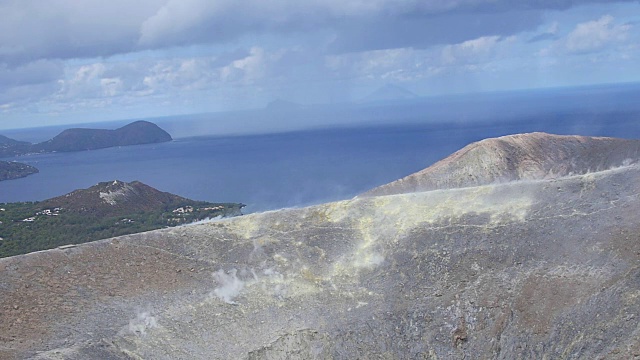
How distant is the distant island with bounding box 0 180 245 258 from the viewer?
88.6 meters

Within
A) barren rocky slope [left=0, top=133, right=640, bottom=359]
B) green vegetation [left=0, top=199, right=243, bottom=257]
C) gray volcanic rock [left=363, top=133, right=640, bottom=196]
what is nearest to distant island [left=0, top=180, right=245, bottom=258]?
green vegetation [left=0, top=199, right=243, bottom=257]

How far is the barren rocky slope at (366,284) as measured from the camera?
39.0 metres

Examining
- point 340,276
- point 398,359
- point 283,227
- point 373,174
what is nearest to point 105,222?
point 283,227

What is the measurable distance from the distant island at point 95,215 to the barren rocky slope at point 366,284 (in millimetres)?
38427

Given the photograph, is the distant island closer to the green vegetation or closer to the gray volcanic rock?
the green vegetation

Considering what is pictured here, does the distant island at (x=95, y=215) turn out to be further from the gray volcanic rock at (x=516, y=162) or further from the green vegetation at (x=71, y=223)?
the gray volcanic rock at (x=516, y=162)

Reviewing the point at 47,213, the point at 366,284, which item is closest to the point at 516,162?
the point at 366,284

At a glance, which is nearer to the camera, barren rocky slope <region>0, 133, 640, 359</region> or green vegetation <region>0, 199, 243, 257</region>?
barren rocky slope <region>0, 133, 640, 359</region>

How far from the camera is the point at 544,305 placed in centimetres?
4009

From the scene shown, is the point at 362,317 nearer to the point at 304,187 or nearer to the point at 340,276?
the point at 340,276

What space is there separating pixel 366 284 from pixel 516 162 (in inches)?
1539

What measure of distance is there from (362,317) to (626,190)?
2036cm

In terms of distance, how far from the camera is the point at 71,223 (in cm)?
9825

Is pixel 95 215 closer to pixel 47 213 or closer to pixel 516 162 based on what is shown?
pixel 47 213
